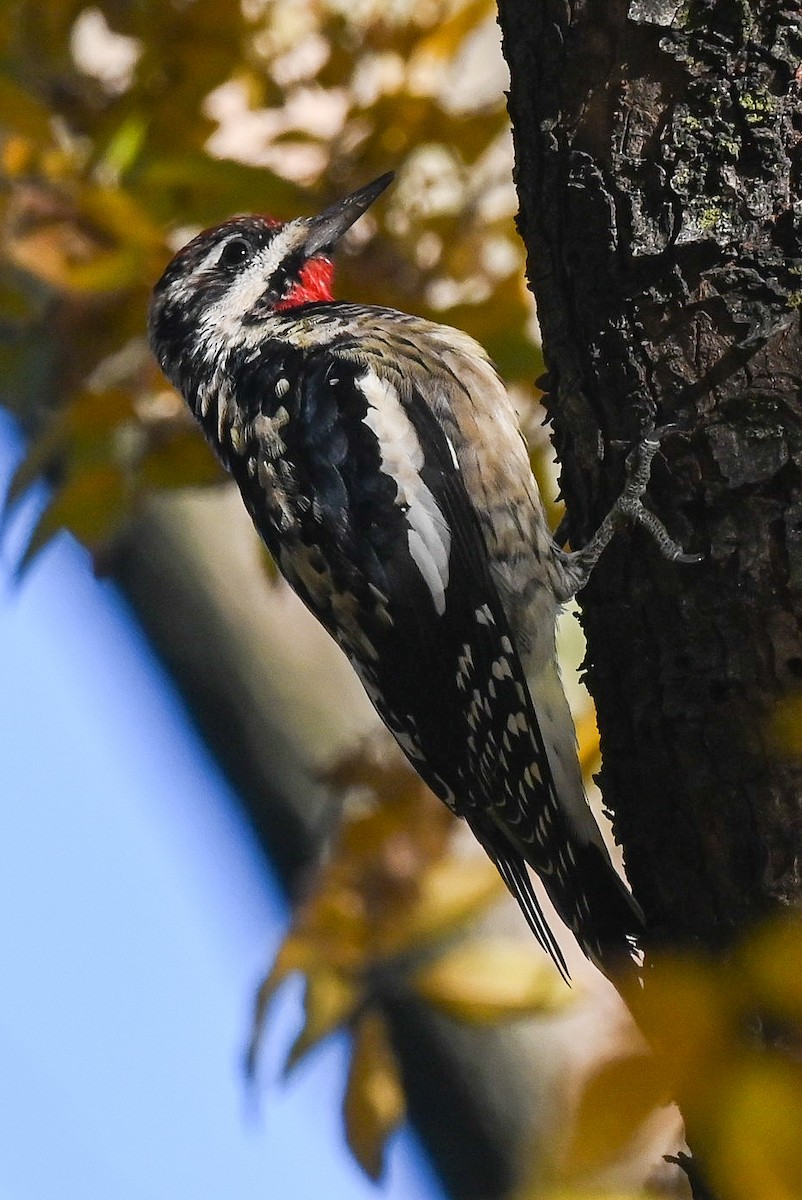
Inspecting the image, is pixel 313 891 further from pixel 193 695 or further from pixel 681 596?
pixel 681 596

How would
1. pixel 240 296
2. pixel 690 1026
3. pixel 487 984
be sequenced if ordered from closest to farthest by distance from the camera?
pixel 690 1026 < pixel 487 984 < pixel 240 296

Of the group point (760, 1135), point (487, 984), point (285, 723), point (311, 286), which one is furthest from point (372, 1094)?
point (311, 286)

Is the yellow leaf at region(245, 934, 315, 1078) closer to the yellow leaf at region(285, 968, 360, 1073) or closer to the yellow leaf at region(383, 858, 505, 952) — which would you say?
the yellow leaf at region(285, 968, 360, 1073)

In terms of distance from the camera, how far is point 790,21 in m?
1.89

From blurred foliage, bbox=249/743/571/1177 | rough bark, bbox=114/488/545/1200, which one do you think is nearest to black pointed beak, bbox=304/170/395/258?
rough bark, bbox=114/488/545/1200

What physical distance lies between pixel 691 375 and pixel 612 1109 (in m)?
1.07

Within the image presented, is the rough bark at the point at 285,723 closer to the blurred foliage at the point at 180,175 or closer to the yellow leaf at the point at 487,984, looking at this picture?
the yellow leaf at the point at 487,984

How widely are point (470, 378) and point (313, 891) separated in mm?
1079

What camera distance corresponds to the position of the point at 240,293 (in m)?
3.31

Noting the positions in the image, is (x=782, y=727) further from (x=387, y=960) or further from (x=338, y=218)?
(x=338, y=218)

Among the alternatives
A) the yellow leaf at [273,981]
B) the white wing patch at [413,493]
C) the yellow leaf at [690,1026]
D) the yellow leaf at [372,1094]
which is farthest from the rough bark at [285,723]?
the yellow leaf at [690,1026]

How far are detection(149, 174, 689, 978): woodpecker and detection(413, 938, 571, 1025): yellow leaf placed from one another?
0.25 metres

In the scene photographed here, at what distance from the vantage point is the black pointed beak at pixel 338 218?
9.26 ft

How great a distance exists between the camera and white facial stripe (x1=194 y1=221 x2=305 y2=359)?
3.21 metres
